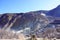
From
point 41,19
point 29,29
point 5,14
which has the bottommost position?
point 29,29

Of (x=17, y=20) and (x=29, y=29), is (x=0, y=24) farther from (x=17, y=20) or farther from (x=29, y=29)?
(x=29, y=29)

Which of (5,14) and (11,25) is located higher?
(5,14)

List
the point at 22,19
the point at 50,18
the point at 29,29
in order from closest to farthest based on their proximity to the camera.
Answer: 1. the point at 29,29
2. the point at 22,19
3. the point at 50,18

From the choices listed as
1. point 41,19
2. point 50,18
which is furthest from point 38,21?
point 50,18

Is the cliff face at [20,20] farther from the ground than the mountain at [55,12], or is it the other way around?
the mountain at [55,12]

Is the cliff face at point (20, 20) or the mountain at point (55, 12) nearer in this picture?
the cliff face at point (20, 20)

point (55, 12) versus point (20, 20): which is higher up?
point (55, 12)

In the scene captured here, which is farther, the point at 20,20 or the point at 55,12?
the point at 55,12

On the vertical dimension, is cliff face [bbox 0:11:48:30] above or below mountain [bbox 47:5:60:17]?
below

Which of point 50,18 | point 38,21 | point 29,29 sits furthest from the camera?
point 50,18

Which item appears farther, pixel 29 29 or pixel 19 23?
pixel 19 23

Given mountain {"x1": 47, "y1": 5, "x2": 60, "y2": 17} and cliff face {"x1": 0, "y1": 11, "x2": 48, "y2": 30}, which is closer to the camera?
cliff face {"x1": 0, "y1": 11, "x2": 48, "y2": 30}
